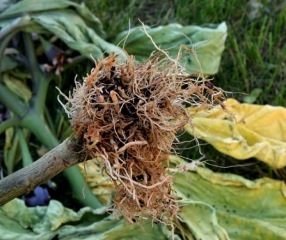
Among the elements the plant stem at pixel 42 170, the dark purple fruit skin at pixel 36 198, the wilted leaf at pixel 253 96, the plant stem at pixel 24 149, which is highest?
the plant stem at pixel 42 170

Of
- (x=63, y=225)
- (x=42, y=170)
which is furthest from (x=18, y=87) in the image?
(x=42, y=170)

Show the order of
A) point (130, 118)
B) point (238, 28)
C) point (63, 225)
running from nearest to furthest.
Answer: point (130, 118)
point (63, 225)
point (238, 28)

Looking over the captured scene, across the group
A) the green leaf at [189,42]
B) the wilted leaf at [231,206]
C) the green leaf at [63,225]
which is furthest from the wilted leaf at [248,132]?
the green leaf at [63,225]

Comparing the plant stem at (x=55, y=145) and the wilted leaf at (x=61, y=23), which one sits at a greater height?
the wilted leaf at (x=61, y=23)

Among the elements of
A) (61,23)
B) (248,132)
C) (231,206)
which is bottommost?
(231,206)

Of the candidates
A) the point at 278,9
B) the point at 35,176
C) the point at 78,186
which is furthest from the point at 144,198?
the point at 278,9

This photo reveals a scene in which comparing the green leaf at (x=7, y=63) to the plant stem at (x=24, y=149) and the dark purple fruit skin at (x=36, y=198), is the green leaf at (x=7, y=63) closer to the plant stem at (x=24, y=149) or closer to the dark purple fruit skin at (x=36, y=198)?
the plant stem at (x=24, y=149)

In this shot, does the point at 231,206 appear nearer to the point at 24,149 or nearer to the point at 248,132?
the point at 248,132
